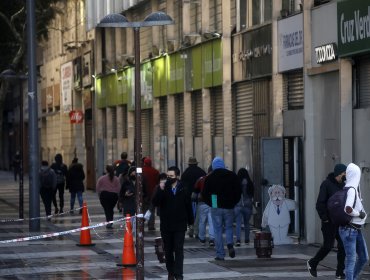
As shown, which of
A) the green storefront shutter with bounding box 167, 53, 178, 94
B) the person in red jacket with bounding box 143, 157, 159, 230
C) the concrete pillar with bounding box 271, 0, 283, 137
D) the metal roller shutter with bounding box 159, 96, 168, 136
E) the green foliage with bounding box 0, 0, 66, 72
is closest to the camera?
the concrete pillar with bounding box 271, 0, 283, 137

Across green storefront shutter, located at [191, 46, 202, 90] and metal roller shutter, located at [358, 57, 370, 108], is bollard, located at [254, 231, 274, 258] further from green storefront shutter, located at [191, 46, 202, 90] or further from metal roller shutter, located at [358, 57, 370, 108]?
green storefront shutter, located at [191, 46, 202, 90]

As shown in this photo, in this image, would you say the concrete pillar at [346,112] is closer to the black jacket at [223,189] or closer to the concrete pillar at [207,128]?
the black jacket at [223,189]

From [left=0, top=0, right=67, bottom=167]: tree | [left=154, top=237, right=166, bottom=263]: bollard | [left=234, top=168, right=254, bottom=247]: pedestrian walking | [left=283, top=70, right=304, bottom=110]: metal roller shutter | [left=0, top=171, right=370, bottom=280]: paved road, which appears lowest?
[left=0, top=171, right=370, bottom=280]: paved road

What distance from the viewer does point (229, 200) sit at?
2262 centimetres

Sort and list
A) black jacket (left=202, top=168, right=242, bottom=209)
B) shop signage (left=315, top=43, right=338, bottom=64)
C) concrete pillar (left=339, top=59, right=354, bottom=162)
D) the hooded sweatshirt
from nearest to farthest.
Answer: the hooded sweatshirt
black jacket (left=202, top=168, right=242, bottom=209)
concrete pillar (left=339, top=59, right=354, bottom=162)
shop signage (left=315, top=43, right=338, bottom=64)

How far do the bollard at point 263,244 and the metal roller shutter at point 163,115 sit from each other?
59.9ft

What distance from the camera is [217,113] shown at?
34.6 metres

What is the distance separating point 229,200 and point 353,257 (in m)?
5.69

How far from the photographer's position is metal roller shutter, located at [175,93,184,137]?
39.1 metres

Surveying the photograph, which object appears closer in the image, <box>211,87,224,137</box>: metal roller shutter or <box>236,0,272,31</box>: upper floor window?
<box>236,0,272,31</box>: upper floor window

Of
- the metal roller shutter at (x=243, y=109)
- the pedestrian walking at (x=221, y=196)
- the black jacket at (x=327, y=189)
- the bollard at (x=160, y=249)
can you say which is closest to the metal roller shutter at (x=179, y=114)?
the metal roller shutter at (x=243, y=109)

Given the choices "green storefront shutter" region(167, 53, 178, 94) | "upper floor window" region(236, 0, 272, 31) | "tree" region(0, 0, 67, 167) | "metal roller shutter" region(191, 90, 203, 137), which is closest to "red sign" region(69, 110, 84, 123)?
"tree" region(0, 0, 67, 167)

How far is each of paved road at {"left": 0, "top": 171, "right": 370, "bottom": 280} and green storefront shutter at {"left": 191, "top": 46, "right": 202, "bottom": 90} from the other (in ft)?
21.1

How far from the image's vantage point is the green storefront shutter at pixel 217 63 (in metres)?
33.5
